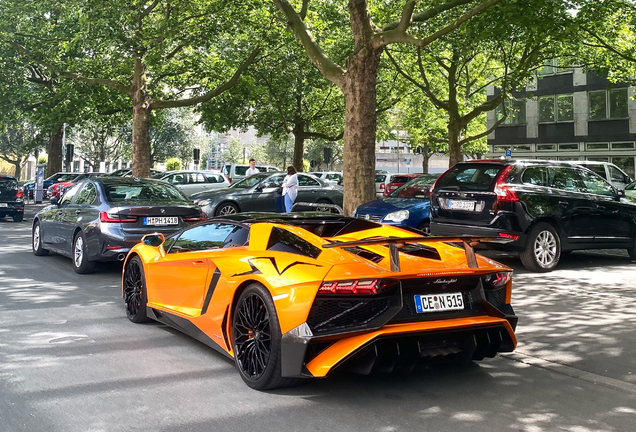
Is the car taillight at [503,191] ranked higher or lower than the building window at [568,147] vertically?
lower

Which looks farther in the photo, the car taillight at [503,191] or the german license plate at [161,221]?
the car taillight at [503,191]

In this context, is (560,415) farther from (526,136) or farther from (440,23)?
(526,136)

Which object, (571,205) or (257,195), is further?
(257,195)

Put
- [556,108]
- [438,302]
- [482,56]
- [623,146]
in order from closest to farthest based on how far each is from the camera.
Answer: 1. [438,302]
2. [482,56]
3. [623,146]
4. [556,108]

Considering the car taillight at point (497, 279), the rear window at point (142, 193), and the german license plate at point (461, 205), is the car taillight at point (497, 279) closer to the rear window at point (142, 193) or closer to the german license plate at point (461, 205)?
the german license plate at point (461, 205)

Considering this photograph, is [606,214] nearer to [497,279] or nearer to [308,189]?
[497,279]

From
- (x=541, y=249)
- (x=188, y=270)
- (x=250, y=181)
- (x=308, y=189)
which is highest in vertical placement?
(x=250, y=181)

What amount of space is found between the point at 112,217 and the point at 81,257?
0.91 meters

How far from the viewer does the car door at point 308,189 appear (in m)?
19.9

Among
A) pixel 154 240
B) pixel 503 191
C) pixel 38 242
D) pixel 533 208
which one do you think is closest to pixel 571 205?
pixel 533 208

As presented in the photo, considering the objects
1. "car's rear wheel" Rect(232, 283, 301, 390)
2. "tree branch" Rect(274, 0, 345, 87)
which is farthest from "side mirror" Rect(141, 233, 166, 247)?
"tree branch" Rect(274, 0, 345, 87)

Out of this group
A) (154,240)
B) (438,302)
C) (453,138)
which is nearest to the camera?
(438,302)

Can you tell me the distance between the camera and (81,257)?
32.3ft

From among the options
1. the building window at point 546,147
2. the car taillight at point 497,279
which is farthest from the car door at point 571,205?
the building window at point 546,147
